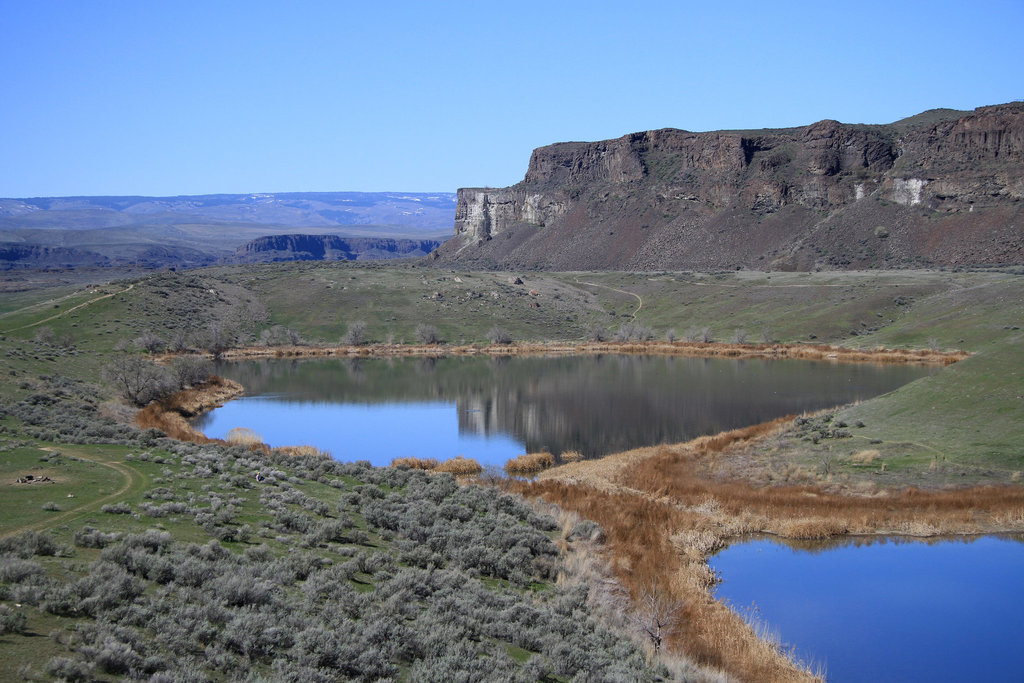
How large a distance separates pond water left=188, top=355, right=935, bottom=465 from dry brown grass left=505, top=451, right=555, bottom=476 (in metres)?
1.57

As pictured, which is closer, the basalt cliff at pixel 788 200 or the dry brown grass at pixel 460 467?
the dry brown grass at pixel 460 467

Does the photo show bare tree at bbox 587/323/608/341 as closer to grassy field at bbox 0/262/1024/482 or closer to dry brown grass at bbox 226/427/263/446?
grassy field at bbox 0/262/1024/482

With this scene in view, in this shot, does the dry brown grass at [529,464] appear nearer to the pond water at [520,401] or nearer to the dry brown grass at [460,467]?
the dry brown grass at [460,467]

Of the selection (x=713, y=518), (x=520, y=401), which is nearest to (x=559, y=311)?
(x=520, y=401)

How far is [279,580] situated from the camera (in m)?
13.0

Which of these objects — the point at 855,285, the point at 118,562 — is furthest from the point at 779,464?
the point at 855,285

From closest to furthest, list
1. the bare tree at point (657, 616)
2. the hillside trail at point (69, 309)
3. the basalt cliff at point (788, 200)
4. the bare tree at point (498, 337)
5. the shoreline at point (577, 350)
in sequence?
the bare tree at point (657, 616)
the hillside trail at point (69, 309)
the shoreline at point (577, 350)
the bare tree at point (498, 337)
the basalt cliff at point (788, 200)

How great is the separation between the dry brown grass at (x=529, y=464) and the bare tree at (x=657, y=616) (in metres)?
15.2

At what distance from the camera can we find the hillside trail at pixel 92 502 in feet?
42.5

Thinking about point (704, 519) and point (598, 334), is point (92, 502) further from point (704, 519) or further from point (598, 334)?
point (598, 334)

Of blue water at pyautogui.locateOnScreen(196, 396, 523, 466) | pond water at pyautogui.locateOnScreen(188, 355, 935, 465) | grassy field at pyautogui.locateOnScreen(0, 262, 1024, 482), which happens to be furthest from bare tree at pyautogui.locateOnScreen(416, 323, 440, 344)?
blue water at pyautogui.locateOnScreen(196, 396, 523, 466)

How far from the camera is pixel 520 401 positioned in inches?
2045

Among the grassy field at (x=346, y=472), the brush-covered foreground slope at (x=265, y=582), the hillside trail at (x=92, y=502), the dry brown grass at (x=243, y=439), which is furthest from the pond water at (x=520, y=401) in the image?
the brush-covered foreground slope at (x=265, y=582)

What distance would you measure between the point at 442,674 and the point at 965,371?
3339cm
